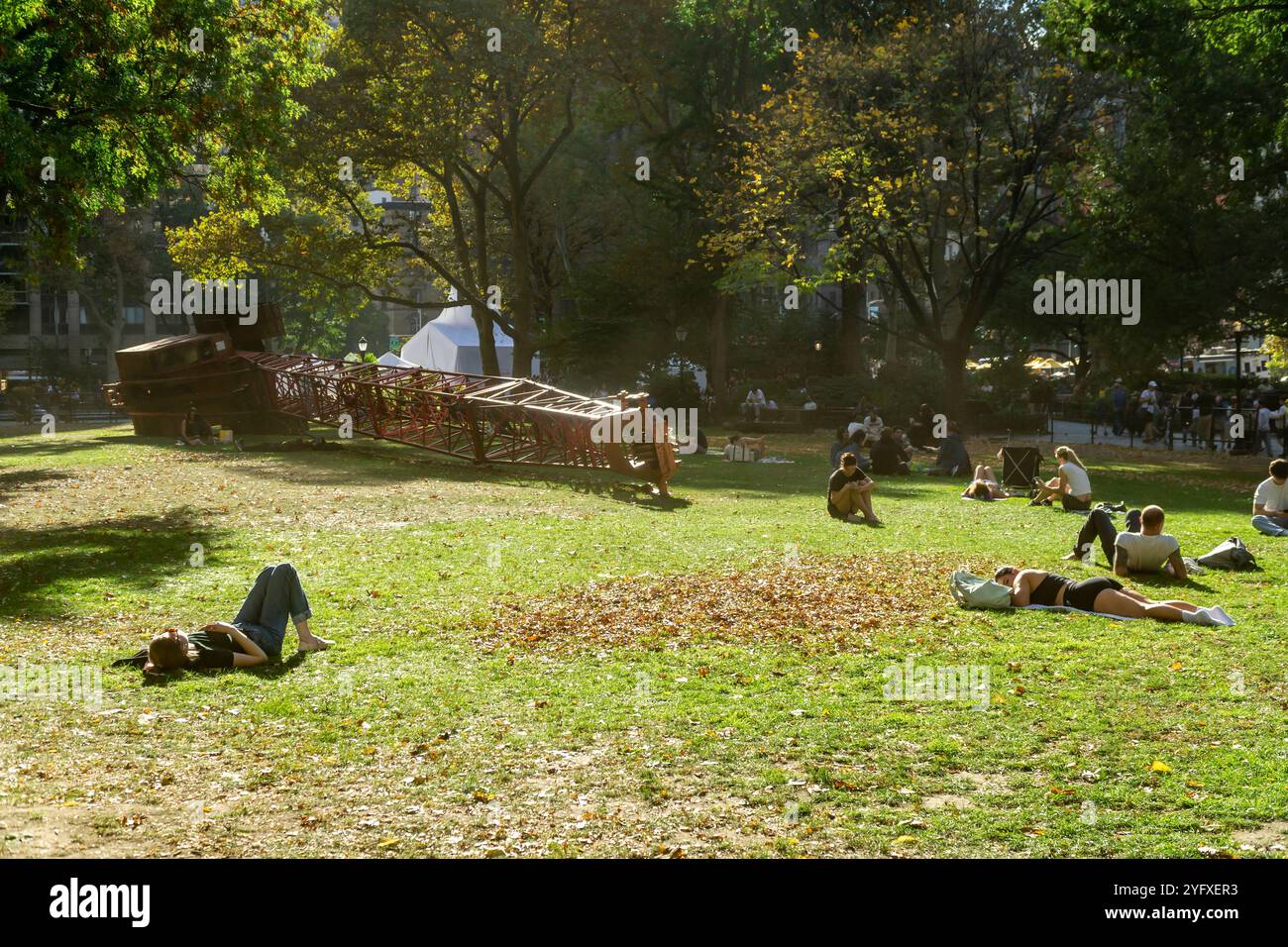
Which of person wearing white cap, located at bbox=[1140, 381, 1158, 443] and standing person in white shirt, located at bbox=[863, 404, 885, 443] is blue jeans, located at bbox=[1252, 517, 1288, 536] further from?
person wearing white cap, located at bbox=[1140, 381, 1158, 443]

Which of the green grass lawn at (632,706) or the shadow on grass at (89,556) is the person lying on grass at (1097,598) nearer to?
the green grass lawn at (632,706)

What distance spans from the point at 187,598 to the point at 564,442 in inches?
573

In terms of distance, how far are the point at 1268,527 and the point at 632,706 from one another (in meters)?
12.1

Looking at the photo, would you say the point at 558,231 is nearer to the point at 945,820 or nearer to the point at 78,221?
the point at 78,221

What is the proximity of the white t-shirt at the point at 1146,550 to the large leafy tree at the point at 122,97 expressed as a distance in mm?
15188

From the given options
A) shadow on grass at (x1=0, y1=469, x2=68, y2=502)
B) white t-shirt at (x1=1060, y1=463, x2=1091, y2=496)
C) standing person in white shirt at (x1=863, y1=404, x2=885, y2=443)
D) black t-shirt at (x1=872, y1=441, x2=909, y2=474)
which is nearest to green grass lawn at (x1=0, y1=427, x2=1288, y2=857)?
white t-shirt at (x1=1060, y1=463, x2=1091, y2=496)

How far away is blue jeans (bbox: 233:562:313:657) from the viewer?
33.8 ft

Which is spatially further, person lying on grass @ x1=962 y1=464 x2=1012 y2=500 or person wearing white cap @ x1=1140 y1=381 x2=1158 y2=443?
person wearing white cap @ x1=1140 y1=381 x2=1158 y2=443

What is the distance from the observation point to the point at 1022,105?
36.5 metres

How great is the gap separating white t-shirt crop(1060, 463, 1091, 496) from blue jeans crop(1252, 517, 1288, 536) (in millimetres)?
3582

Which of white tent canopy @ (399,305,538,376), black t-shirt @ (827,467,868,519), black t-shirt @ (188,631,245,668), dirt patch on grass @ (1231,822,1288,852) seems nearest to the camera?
dirt patch on grass @ (1231,822,1288,852)

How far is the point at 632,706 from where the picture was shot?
9.07 m

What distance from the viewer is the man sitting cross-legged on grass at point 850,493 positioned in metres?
19.5

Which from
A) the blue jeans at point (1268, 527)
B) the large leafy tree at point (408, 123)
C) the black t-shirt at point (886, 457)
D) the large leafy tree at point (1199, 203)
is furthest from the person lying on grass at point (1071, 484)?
the large leafy tree at point (408, 123)
